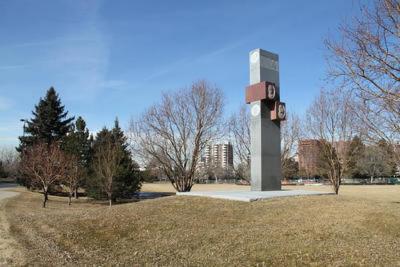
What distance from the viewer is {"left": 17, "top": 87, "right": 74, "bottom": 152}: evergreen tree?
4006cm

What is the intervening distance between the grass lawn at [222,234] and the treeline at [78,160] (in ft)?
51.1

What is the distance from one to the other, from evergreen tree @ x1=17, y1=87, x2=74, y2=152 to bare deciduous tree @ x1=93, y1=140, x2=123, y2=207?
12.3 metres

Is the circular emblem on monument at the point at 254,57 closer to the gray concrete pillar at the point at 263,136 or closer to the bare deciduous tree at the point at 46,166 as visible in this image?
the gray concrete pillar at the point at 263,136

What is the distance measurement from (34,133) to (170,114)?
18.9m

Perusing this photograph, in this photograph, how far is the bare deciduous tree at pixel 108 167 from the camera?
28.7m

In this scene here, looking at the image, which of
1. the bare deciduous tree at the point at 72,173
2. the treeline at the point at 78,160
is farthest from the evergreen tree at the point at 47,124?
the bare deciduous tree at the point at 72,173

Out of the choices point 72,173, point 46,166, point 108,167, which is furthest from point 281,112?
point 72,173

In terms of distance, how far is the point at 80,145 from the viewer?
1398 inches

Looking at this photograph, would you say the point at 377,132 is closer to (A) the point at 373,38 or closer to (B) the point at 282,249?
(A) the point at 373,38

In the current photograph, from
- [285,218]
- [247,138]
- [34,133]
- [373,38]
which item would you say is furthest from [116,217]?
[34,133]

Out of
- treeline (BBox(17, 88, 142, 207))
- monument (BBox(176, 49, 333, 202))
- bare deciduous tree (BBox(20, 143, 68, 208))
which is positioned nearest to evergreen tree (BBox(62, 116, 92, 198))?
treeline (BBox(17, 88, 142, 207))

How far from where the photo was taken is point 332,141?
25.9 meters

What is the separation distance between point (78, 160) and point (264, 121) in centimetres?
2257

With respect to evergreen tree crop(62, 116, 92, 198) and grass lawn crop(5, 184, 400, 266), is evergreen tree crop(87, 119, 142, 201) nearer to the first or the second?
evergreen tree crop(62, 116, 92, 198)
